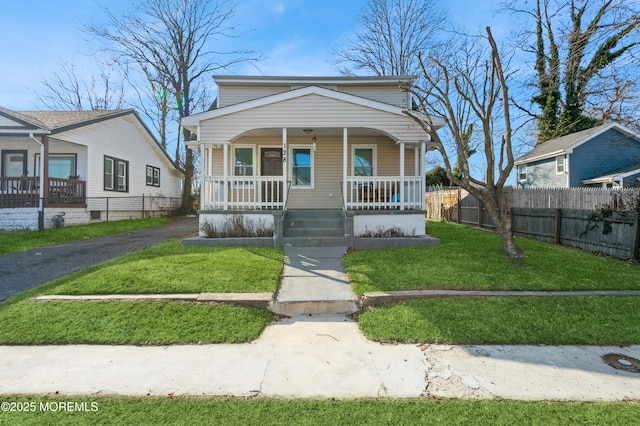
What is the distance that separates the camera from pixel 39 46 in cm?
1405

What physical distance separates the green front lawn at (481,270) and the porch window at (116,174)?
46.9 ft

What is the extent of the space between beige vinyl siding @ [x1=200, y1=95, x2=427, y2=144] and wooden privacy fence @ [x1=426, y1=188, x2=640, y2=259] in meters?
4.83

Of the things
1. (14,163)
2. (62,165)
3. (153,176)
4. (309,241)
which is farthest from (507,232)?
(153,176)

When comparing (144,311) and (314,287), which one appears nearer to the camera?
(144,311)

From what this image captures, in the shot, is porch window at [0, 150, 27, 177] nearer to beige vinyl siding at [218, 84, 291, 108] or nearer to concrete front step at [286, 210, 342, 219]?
beige vinyl siding at [218, 84, 291, 108]

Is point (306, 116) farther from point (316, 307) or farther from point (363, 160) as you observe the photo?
point (316, 307)

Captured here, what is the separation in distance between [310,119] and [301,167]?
2.52m

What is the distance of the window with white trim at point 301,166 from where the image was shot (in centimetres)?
1111

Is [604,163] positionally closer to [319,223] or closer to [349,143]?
[349,143]

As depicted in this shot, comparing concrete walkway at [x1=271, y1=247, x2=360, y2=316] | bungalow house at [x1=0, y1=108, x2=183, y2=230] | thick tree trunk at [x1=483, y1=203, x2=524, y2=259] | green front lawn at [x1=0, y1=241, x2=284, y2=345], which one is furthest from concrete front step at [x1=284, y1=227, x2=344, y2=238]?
bungalow house at [x1=0, y1=108, x2=183, y2=230]

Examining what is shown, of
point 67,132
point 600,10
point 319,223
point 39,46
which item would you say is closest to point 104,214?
point 67,132

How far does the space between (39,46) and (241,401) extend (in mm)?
18865

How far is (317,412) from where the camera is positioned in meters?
2.33

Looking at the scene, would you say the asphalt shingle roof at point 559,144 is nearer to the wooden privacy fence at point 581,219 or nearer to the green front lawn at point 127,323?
the wooden privacy fence at point 581,219
